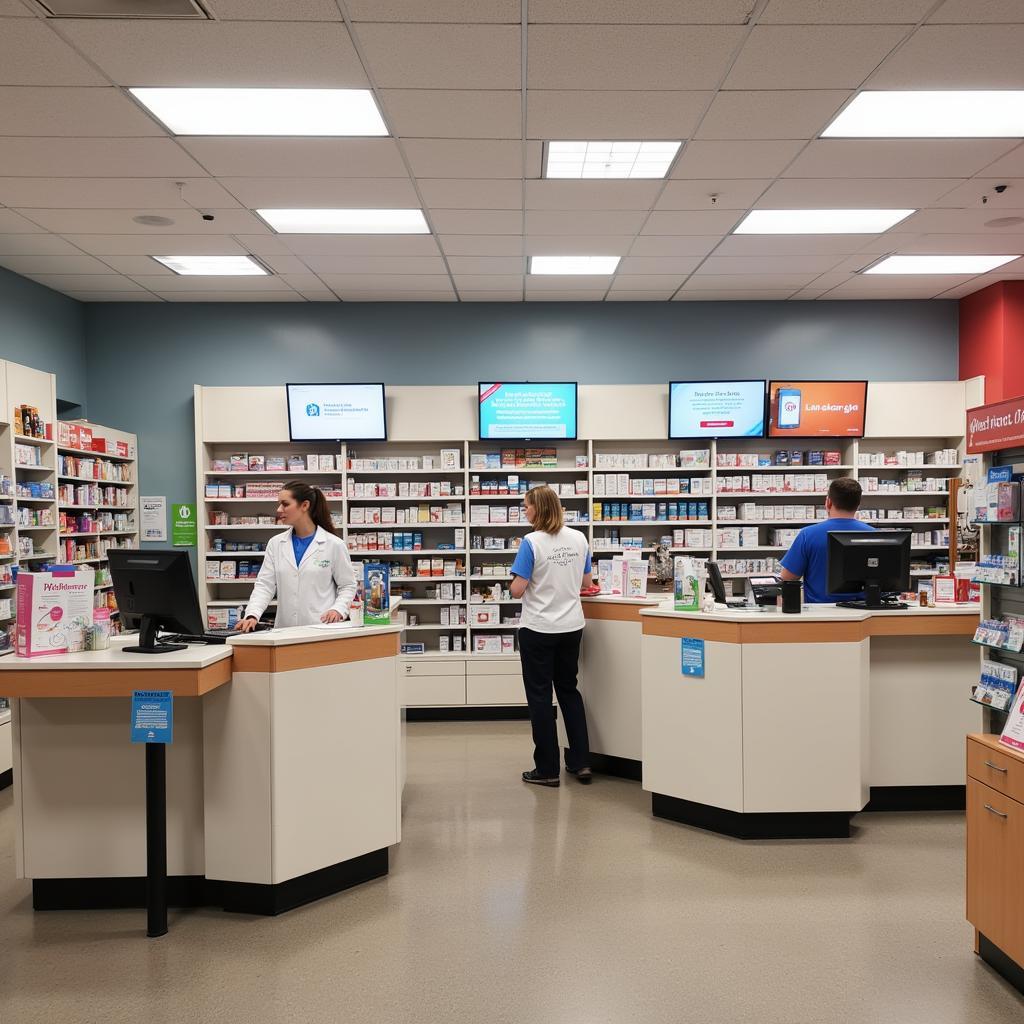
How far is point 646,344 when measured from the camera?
25.9ft

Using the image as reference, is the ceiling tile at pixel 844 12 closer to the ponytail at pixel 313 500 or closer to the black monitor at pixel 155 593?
the ponytail at pixel 313 500

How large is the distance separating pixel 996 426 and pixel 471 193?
3.34 m

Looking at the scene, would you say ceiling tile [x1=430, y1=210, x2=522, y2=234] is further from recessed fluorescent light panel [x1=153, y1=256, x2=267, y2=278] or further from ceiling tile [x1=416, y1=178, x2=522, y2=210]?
recessed fluorescent light panel [x1=153, y1=256, x2=267, y2=278]

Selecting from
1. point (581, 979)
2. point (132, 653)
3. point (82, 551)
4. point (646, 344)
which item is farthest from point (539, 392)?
point (581, 979)

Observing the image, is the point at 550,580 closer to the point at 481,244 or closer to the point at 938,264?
the point at 481,244

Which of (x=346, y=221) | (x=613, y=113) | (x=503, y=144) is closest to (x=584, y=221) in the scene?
(x=503, y=144)

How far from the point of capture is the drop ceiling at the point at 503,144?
10.8ft

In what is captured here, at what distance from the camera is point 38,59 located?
11.5 ft

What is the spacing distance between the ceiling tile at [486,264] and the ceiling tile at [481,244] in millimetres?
102

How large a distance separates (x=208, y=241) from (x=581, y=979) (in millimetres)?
5372

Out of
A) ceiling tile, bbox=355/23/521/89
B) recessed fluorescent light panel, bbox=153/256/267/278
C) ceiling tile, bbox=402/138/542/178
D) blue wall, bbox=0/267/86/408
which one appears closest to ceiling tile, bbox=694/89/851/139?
ceiling tile, bbox=402/138/542/178

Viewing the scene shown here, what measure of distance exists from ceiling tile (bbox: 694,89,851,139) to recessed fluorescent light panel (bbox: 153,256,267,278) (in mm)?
3826

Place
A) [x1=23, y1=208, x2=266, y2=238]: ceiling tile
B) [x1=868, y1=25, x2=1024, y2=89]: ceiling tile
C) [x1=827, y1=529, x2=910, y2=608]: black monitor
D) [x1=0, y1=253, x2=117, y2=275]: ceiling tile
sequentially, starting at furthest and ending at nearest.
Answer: [x1=0, y1=253, x2=117, y2=275]: ceiling tile
[x1=23, y1=208, x2=266, y2=238]: ceiling tile
[x1=827, y1=529, x2=910, y2=608]: black monitor
[x1=868, y1=25, x2=1024, y2=89]: ceiling tile

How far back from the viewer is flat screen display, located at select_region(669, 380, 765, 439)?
7.57m
